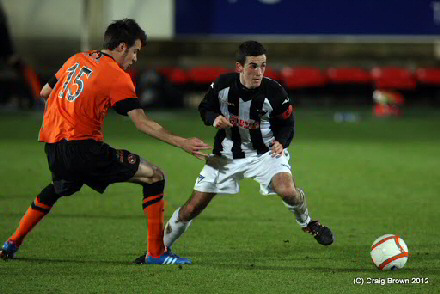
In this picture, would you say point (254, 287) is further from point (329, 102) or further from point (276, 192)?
point (329, 102)

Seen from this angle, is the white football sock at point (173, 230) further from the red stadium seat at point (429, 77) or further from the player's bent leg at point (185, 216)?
the red stadium seat at point (429, 77)

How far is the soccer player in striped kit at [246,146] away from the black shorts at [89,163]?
67 centimetres

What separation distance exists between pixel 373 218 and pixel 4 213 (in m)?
3.64

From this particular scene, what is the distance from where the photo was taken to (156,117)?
21.2 meters

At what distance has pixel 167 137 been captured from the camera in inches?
242

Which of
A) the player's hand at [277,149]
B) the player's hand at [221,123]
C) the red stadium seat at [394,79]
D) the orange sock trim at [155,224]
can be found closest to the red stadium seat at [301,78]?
the red stadium seat at [394,79]

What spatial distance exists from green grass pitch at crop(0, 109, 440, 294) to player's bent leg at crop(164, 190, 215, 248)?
0.22 metres

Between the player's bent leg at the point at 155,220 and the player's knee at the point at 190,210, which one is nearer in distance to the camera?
the player's bent leg at the point at 155,220

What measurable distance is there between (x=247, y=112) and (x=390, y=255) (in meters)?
1.60

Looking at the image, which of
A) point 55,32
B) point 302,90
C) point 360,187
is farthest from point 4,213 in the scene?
point 302,90

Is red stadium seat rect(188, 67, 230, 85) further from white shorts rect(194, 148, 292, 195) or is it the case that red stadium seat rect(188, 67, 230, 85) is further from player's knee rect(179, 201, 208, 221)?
player's knee rect(179, 201, 208, 221)

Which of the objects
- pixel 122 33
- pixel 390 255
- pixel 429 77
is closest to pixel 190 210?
pixel 122 33

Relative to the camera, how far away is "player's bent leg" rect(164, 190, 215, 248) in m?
6.83

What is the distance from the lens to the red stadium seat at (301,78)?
2447 centimetres
